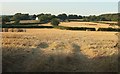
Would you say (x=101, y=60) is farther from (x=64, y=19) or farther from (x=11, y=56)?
(x=64, y=19)

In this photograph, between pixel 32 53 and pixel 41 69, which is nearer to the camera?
pixel 41 69

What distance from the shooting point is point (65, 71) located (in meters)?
16.6

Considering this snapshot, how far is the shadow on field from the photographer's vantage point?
656 inches

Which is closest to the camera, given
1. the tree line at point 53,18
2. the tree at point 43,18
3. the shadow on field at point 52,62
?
the shadow on field at point 52,62

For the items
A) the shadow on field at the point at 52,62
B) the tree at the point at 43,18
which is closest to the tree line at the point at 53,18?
the tree at the point at 43,18

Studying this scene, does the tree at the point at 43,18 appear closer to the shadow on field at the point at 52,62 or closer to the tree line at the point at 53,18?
the tree line at the point at 53,18

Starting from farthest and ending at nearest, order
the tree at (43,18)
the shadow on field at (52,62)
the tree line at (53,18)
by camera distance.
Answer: the tree at (43,18) < the tree line at (53,18) < the shadow on field at (52,62)

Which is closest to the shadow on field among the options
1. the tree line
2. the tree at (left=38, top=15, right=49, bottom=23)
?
the tree line

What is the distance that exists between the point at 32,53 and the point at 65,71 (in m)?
3.79

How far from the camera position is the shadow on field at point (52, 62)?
656 inches

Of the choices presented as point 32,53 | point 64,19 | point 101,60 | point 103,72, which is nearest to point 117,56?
point 101,60

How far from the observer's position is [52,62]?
1747 centimetres

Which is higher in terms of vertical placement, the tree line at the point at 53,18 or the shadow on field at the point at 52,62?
the tree line at the point at 53,18

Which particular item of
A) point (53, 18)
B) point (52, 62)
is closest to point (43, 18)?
point (53, 18)
